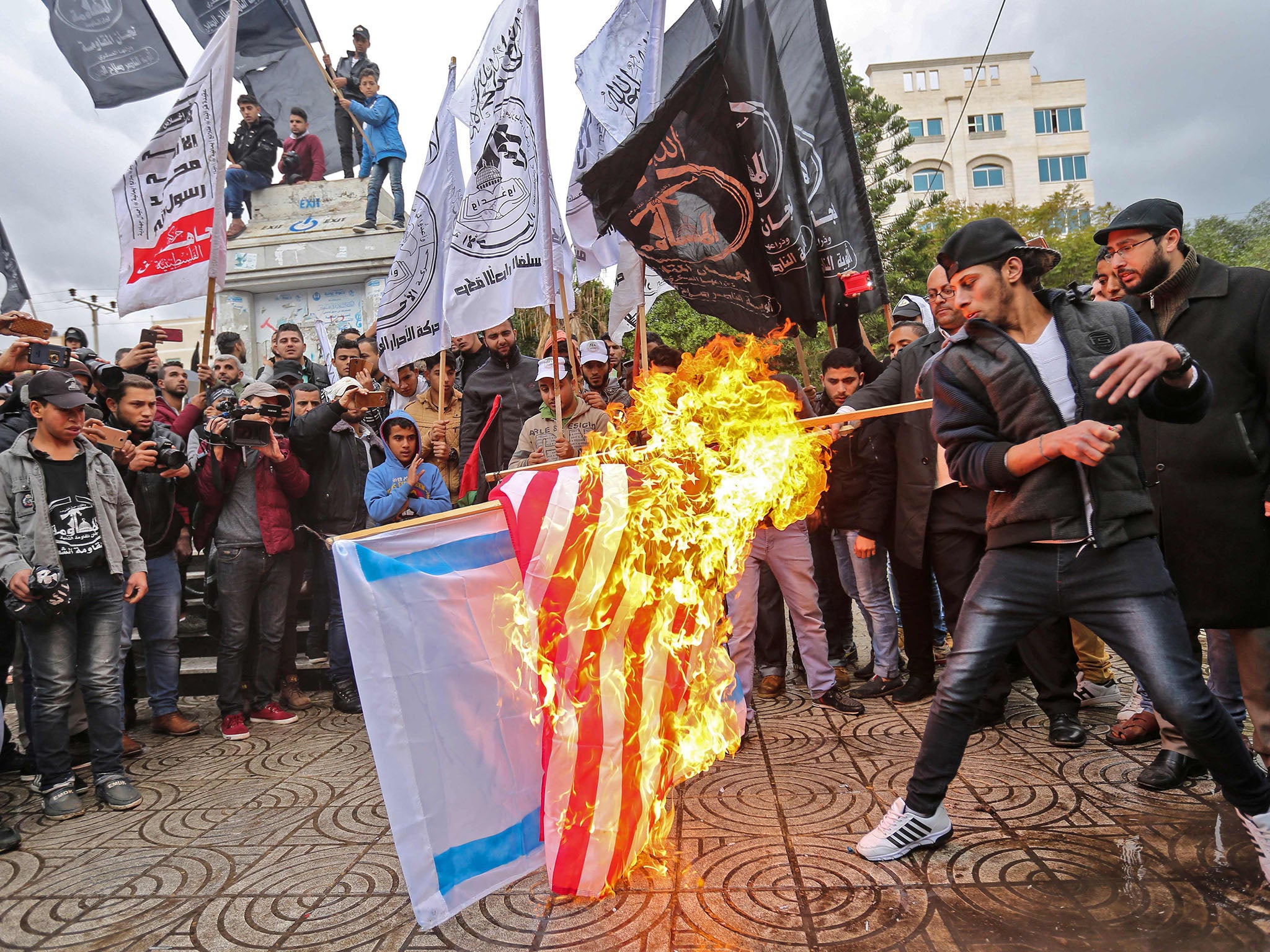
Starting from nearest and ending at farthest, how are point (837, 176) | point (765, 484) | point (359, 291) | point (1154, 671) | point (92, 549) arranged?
point (1154, 671)
point (765, 484)
point (92, 549)
point (837, 176)
point (359, 291)

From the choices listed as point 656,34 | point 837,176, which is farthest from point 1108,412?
point 656,34

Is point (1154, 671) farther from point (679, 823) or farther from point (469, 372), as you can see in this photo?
point (469, 372)

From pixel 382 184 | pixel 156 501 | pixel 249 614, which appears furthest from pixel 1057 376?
pixel 382 184

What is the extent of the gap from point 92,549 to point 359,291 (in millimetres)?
9048

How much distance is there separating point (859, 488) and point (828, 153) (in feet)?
7.73

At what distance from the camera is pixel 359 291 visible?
12.7m

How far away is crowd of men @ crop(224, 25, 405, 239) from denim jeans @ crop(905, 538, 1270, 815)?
11750 millimetres

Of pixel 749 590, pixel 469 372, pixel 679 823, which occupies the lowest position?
pixel 679 823

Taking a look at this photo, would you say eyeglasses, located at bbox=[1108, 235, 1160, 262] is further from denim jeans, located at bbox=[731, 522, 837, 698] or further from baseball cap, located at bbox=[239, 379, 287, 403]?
baseball cap, located at bbox=[239, 379, 287, 403]

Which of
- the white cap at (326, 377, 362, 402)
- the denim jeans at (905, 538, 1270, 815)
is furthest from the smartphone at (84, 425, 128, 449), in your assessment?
the denim jeans at (905, 538, 1270, 815)

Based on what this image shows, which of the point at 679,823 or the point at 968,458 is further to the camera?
the point at 679,823

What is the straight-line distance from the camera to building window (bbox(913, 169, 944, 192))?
5688 centimetres

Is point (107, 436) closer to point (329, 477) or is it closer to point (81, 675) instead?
point (81, 675)

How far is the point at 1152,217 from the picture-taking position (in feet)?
11.3
